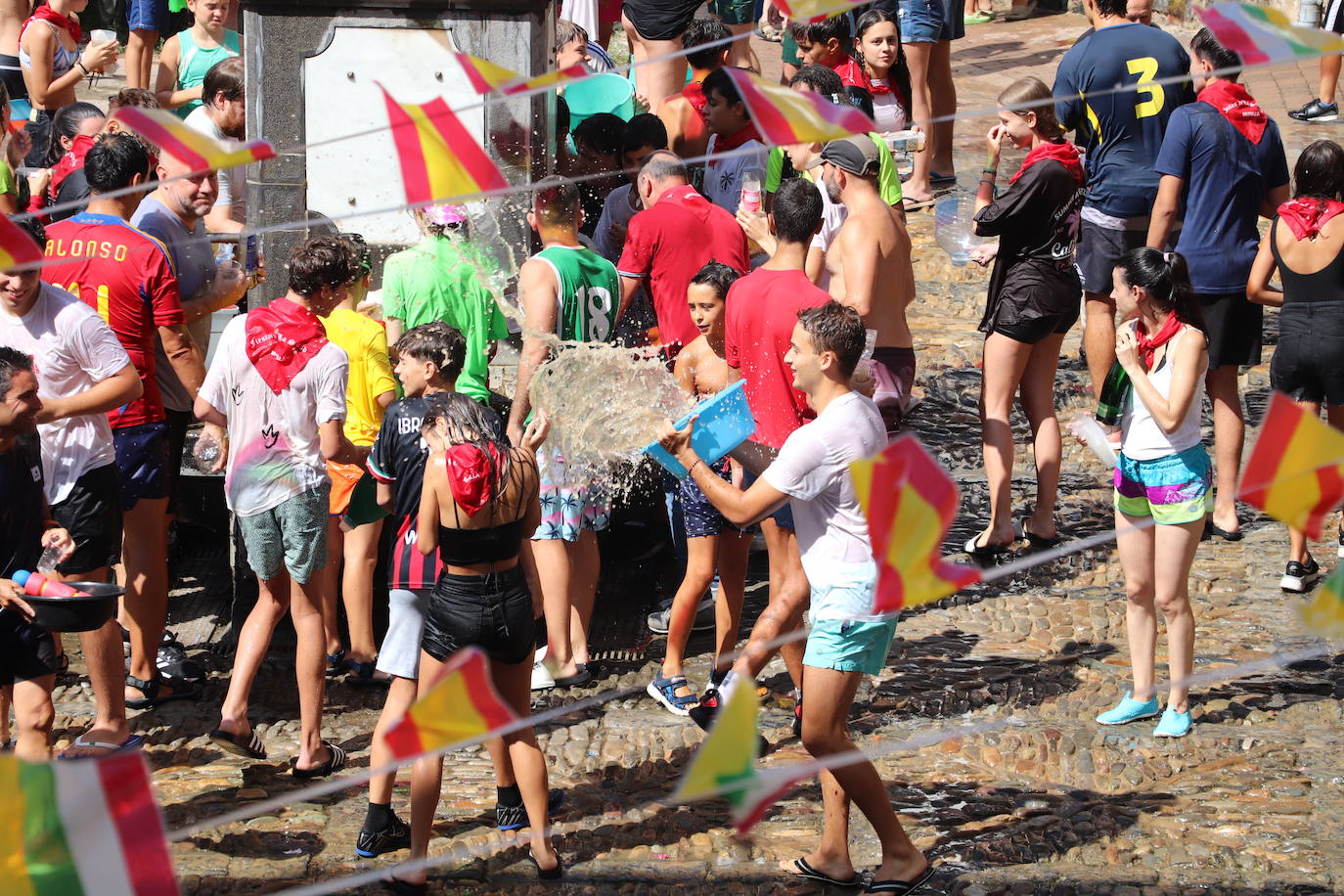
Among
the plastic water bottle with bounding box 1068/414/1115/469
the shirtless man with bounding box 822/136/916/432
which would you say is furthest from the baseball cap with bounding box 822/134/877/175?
the plastic water bottle with bounding box 1068/414/1115/469

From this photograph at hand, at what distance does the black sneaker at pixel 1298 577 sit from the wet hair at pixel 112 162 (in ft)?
17.4

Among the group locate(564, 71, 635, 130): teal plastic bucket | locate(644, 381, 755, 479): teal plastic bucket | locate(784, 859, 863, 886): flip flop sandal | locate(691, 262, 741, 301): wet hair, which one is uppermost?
locate(564, 71, 635, 130): teal plastic bucket

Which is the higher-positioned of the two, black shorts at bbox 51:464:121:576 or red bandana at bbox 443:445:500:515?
red bandana at bbox 443:445:500:515

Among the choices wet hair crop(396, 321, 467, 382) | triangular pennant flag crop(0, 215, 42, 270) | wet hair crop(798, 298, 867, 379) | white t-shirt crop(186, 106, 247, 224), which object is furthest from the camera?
white t-shirt crop(186, 106, 247, 224)

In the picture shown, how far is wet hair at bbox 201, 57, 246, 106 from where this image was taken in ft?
24.0

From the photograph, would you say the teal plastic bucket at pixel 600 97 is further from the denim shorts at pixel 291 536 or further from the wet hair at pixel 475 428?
the wet hair at pixel 475 428

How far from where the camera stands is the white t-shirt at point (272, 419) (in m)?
5.64

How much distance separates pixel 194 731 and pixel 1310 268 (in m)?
5.17

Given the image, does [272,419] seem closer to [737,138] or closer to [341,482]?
[341,482]

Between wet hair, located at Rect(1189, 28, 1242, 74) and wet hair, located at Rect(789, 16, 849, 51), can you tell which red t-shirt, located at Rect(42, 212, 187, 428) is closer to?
wet hair, located at Rect(789, 16, 849, 51)

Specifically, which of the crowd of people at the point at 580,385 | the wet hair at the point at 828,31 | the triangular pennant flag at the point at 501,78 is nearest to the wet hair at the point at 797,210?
the crowd of people at the point at 580,385

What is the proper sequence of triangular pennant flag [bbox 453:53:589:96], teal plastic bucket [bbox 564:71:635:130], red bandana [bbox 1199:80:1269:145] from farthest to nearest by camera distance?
teal plastic bucket [bbox 564:71:635:130] < red bandana [bbox 1199:80:1269:145] < triangular pennant flag [bbox 453:53:589:96]

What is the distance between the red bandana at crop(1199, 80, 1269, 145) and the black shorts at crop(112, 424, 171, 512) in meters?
5.04

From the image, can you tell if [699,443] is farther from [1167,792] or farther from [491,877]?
[1167,792]
